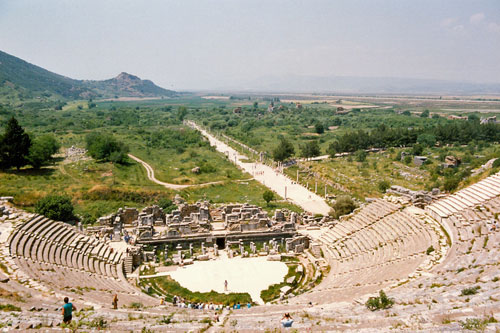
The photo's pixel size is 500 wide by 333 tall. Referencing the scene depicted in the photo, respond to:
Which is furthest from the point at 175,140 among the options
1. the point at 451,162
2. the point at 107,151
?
the point at 451,162

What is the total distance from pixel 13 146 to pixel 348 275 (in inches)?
1859

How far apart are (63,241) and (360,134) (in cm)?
7180

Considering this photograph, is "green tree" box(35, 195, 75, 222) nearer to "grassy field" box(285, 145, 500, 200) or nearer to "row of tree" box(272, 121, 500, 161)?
"grassy field" box(285, 145, 500, 200)

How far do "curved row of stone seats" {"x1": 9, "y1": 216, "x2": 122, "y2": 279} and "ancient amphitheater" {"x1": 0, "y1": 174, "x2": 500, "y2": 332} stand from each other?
0.27ft

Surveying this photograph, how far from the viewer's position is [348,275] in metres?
25.7

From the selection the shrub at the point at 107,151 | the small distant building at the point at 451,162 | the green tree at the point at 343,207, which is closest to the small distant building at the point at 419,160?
the small distant building at the point at 451,162

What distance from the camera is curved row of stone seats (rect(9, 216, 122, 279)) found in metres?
24.4

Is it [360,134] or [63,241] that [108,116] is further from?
[63,241]

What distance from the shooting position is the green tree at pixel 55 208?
33.2 meters

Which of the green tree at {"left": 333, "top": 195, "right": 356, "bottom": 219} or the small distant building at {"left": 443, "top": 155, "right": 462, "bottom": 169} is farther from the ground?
the small distant building at {"left": 443, "top": 155, "right": 462, "bottom": 169}

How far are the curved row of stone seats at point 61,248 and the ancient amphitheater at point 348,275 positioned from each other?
0.27 ft

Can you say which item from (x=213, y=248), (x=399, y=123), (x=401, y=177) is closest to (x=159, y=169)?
(x=213, y=248)

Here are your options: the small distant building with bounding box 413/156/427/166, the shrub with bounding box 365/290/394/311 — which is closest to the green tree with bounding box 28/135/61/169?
the shrub with bounding box 365/290/394/311

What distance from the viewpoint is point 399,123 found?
12744cm
